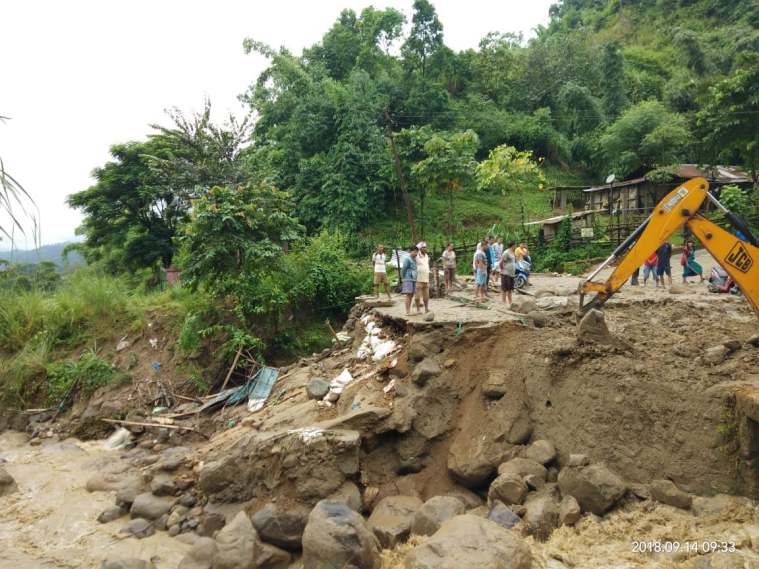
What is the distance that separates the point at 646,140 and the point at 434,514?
29503mm

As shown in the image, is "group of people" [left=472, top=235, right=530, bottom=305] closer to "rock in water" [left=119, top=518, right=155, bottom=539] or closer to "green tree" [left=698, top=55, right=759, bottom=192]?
"rock in water" [left=119, top=518, right=155, bottom=539]

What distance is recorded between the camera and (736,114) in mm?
21891

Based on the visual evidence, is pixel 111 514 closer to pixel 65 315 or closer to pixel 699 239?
pixel 65 315

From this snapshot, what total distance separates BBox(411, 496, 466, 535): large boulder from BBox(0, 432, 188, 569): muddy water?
11.5ft

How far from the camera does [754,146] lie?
2202cm

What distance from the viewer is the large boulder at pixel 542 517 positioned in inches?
238

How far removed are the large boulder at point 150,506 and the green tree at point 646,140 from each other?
99.5 ft

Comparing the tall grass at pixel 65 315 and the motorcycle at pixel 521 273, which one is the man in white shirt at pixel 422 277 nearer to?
the motorcycle at pixel 521 273

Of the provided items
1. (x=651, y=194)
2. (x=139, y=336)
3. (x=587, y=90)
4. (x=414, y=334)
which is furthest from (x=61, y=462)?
(x=587, y=90)

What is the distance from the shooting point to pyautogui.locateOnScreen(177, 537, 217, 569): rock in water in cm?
642

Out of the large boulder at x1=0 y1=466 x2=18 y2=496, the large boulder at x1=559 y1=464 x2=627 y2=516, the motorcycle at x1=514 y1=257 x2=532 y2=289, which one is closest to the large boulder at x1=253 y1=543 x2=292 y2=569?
the large boulder at x1=559 y1=464 x2=627 y2=516

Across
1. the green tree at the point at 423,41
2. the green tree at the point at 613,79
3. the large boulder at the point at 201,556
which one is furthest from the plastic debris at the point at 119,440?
the green tree at the point at 613,79

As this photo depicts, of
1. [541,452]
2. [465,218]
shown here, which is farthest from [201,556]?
[465,218]

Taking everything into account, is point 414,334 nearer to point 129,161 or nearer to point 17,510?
point 17,510
